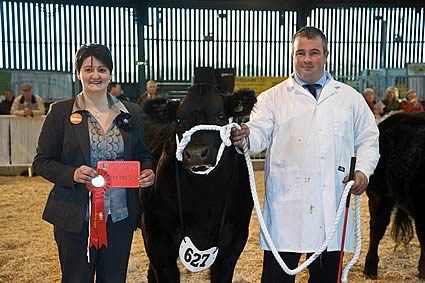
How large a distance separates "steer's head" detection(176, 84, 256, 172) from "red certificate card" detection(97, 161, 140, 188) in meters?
0.29

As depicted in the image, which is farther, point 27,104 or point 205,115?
point 27,104

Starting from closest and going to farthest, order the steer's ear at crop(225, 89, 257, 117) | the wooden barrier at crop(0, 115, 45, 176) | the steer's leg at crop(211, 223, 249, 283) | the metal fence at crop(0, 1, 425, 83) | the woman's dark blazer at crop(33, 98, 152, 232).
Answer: the woman's dark blazer at crop(33, 98, 152, 232)
the steer's ear at crop(225, 89, 257, 117)
the steer's leg at crop(211, 223, 249, 283)
the wooden barrier at crop(0, 115, 45, 176)
the metal fence at crop(0, 1, 425, 83)

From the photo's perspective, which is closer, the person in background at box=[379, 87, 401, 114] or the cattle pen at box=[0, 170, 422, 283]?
the cattle pen at box=[0, 170, 422, 283]

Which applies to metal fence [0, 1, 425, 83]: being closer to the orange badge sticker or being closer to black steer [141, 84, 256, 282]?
black steer [141, 84, 256, 282]

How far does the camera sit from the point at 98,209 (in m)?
2.35

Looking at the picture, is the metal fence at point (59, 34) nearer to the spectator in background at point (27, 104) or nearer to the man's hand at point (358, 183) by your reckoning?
the spectator in background at point (27, 104)

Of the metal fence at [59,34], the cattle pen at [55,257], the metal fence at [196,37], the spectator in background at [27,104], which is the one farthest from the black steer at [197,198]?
the metal fence at [59,34]

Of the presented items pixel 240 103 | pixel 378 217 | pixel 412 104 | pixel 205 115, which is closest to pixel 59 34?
pixel 412 104

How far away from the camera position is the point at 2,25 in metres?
16.3

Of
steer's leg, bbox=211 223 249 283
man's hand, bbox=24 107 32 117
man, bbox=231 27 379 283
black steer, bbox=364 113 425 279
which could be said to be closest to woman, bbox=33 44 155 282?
man, bbox=231 27 379 283

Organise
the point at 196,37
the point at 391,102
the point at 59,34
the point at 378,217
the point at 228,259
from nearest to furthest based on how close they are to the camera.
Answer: the point at 228,259, the point at 378,217, the point at 391,102, the point at 59,34, the point at 196,37

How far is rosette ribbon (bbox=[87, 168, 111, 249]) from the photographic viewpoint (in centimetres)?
230

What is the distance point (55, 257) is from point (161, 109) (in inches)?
97.4

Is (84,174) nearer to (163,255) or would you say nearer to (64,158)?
(64,158)
